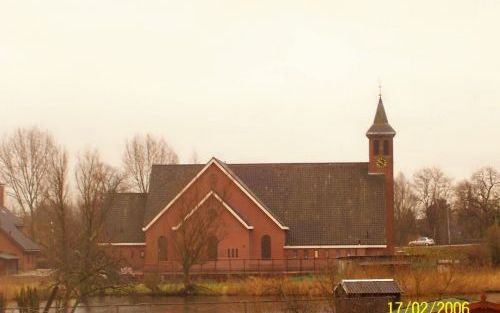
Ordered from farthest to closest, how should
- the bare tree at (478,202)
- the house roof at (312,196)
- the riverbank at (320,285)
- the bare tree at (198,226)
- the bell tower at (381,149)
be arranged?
the bare tree at (478,202) < the bell tower at (381,149) < the house roof at (312,196) < the bare tree at (198,226) < the riverbank at (320,285)

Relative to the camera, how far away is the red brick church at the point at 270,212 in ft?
201

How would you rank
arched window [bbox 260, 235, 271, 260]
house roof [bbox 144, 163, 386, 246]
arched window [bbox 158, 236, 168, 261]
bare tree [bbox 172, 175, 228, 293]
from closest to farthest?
bare tree [bbox 172, 175, 228, 293] < arched window [bbox 260, 235, 271, 260] < arched window [bbox 158, 236, 168, 261] < house roof [bbox 144, 163, 386, 246]

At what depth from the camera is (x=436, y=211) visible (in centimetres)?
10862

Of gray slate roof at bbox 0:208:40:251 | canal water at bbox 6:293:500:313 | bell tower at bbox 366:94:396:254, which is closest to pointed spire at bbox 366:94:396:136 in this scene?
bell tower at bbox 366:94:396:254

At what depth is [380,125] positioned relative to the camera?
66.5 metres

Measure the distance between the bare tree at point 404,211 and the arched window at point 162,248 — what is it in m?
43.6

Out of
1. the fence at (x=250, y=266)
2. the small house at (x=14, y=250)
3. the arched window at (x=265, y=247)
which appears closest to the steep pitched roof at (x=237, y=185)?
the arched window at (x=265, y=247)

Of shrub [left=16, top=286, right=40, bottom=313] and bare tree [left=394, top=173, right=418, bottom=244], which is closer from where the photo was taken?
shrub [left=16, top=286, right=40, bottom=313]

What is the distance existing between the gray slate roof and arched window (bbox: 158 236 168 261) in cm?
1437

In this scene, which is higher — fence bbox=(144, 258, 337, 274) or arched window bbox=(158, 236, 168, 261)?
arched window bbox=(158, 236, 168, 261)

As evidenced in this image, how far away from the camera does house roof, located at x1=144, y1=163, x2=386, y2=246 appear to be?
63.0 meters

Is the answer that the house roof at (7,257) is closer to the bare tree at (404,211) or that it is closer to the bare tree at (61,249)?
the bare tree at (61,249)

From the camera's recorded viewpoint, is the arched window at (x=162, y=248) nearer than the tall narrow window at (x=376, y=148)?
Yes

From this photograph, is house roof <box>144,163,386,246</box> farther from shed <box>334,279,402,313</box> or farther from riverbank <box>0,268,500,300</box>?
shed <box>334,279,402,313</box>
